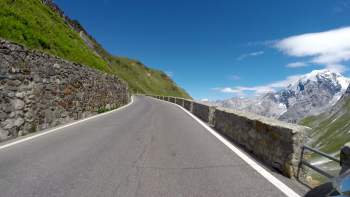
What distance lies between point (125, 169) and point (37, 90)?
5738 mm

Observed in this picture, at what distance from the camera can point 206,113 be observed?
1193 cm

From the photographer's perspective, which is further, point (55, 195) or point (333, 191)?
point (55, 195)

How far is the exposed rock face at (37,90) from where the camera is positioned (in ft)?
20.9

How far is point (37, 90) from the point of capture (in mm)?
7840

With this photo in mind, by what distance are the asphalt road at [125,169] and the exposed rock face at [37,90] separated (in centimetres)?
100

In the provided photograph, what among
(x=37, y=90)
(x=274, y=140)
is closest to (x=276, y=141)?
(x=274, y=140)

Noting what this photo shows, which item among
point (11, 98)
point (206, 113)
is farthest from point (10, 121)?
point (206, 113)

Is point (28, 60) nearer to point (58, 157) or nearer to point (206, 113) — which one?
point (58, 157)

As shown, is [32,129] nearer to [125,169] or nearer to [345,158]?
[125,169]

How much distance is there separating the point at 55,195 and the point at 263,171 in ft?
12.0

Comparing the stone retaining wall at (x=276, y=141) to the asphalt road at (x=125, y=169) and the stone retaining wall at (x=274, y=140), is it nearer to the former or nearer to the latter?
the stone retaining wall at (x=274, y=140)

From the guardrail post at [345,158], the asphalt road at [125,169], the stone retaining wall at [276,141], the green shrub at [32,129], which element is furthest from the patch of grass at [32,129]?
the guardrail post at [345,158]

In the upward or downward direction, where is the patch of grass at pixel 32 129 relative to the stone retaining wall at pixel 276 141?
downward

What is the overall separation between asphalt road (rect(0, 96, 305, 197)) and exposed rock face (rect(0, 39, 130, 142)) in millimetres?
996
